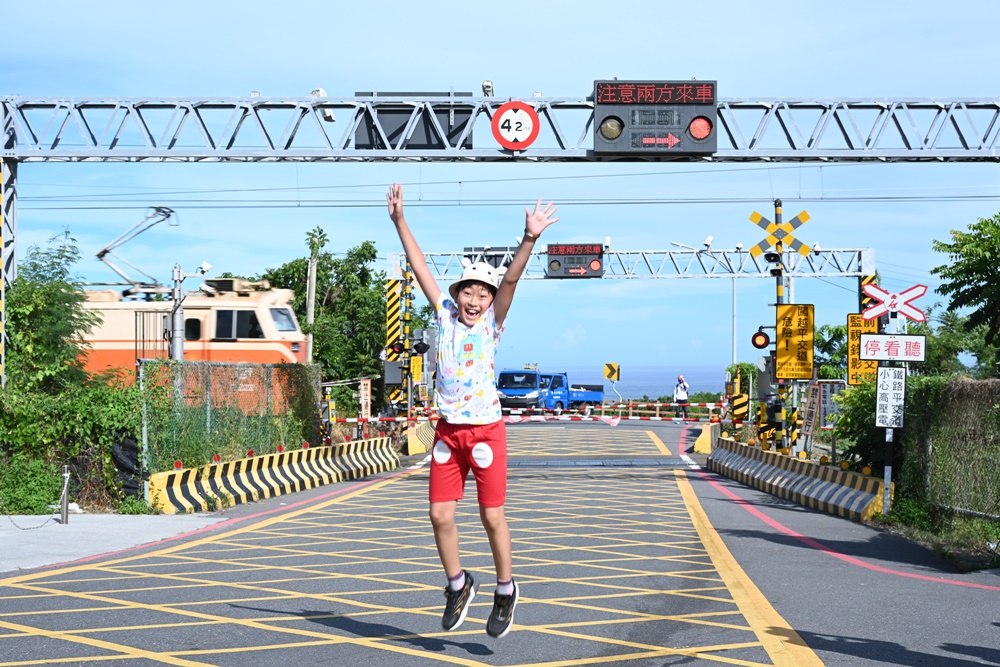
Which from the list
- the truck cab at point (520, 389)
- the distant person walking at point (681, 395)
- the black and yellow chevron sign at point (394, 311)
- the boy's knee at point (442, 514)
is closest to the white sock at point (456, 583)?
the boy's knee at point (442, 514)

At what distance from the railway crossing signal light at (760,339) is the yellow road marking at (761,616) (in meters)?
12.5

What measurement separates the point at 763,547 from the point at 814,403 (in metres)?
18.0

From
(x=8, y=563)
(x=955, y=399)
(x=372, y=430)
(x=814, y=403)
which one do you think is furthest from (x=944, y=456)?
(x=372, y=430)

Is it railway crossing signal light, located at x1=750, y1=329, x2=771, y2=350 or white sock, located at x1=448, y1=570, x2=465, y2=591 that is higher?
railway crossing signal light, located at x1=750, y1=329, x2=771, y2=350

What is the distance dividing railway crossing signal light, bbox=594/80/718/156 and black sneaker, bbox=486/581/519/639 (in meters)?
15.7

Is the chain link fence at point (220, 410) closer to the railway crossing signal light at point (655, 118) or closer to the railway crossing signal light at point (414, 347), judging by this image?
the railway crossing signal light at point (414, 347)

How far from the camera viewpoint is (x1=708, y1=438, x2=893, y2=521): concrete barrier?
14773 millimetres

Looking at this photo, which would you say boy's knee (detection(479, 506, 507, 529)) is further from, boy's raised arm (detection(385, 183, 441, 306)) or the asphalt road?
boy's raised arm (detection(385, 183, 441, 306))

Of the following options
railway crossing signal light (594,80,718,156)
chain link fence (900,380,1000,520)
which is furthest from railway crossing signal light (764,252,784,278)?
chain link fence (900,380,1000,520)

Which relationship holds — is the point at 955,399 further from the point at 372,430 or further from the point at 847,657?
the point at 372,430

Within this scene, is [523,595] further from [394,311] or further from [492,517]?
[394,311]

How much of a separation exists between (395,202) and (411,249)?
33 cm

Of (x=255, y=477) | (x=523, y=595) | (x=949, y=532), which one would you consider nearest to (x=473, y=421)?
(x=523, y=595)

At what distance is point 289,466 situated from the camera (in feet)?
61.7
